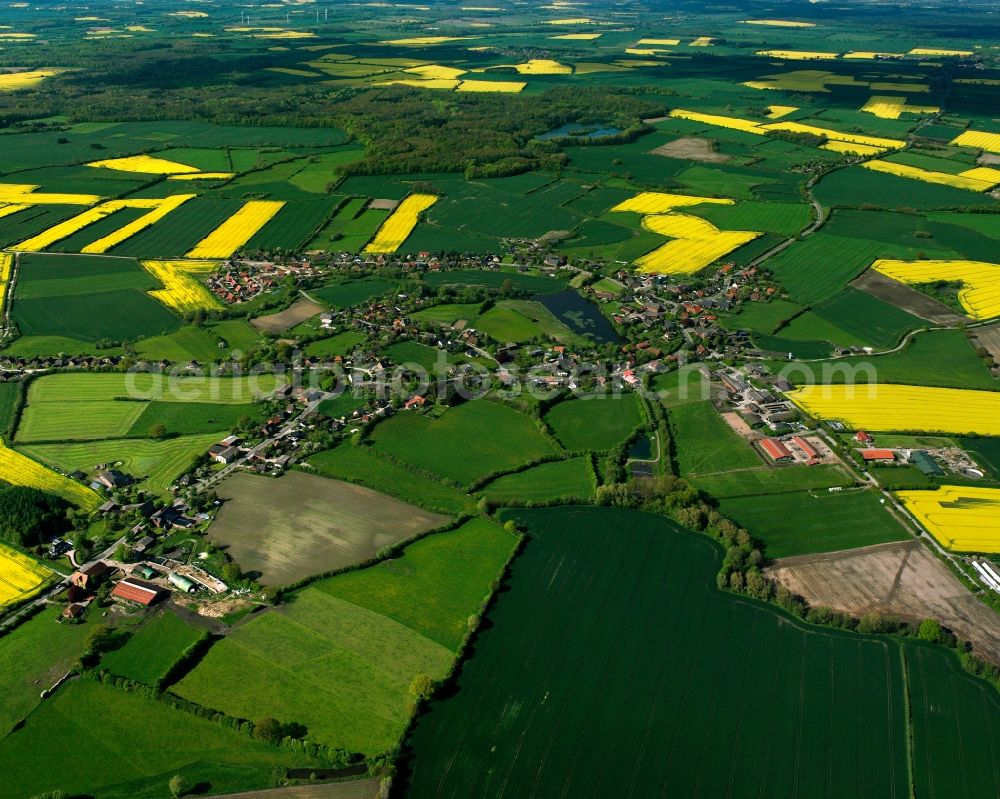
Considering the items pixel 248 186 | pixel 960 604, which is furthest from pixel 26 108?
pixel 960 604

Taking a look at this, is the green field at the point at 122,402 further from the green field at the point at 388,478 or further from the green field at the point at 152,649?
the green field at the point at 152,649

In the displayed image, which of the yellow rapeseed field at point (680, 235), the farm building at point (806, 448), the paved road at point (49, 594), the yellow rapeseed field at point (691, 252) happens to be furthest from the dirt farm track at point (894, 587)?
the yellow rapeseed field at point (680, 235)

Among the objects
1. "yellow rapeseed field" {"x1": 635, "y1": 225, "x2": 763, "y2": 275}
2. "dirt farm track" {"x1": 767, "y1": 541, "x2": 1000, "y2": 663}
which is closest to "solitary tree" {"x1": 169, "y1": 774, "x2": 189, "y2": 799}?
"dirt farm track" {"x1": 767, "y1": 541, "x2": 1000, "y2": 663}

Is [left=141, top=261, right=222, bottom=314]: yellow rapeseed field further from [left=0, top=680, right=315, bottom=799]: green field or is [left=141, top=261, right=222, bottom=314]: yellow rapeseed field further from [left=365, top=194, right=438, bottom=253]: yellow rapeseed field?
[left=0, top=680, right=315, bottom=799]: green field

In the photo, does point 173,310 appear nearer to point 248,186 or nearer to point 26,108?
point 248,186

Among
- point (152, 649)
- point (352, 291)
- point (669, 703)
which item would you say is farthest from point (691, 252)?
point (152, 649)

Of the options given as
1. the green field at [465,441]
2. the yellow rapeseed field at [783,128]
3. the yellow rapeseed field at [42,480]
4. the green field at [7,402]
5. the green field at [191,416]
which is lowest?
the yellow rapeseed field at [42,480]

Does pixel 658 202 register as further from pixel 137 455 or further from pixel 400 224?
pixel 137 455
